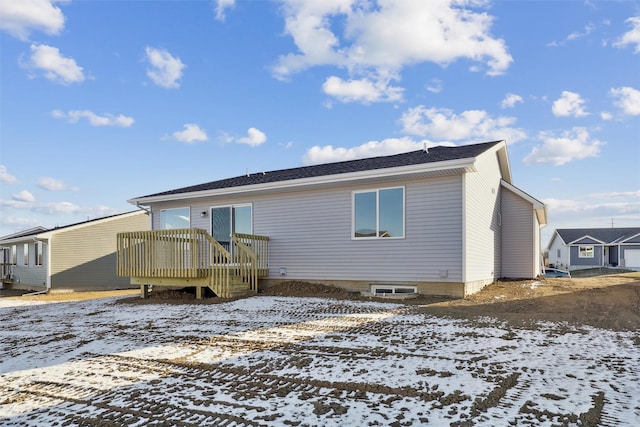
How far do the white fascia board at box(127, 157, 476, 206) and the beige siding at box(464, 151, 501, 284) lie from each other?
0.74 meters

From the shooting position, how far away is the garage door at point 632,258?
34.1 metres

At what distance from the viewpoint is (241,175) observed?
16344mm

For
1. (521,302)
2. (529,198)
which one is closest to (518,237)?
(529,198)

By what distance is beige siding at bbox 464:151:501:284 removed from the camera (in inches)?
390

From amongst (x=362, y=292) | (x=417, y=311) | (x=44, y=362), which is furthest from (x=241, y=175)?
(x=44, y=362)

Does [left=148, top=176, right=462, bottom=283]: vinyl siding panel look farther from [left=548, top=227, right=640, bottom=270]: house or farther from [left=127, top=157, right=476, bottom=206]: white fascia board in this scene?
[left=548, top=227, right=640, bottom=270]: house

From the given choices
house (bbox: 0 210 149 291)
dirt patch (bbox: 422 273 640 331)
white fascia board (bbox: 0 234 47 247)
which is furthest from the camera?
house (bbox: 0 210 149 291)

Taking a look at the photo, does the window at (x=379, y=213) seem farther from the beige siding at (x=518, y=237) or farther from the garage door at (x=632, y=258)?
the garage door at (x=632, y=258)

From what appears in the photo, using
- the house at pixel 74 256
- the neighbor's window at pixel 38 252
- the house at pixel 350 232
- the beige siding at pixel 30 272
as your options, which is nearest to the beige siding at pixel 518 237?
the house at pixel 350 232

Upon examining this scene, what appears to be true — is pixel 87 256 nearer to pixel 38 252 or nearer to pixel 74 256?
pixel 74 256

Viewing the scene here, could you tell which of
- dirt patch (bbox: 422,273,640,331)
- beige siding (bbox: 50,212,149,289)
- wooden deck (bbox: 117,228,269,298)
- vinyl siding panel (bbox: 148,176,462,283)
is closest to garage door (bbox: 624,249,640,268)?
dirt patch (bbox: 422,273,640,331)

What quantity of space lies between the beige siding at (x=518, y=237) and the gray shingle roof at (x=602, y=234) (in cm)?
2799

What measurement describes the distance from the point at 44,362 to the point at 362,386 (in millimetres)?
3919

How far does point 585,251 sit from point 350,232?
35728mm
